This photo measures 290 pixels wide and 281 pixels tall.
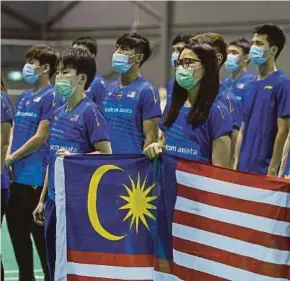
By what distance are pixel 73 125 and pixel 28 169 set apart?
1.23m

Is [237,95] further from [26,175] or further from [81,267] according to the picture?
[81,267]

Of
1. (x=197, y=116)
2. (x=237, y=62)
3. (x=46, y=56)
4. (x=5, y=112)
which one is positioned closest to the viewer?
(x=197, y=116)

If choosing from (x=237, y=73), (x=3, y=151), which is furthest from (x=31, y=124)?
(x=237, y=73)

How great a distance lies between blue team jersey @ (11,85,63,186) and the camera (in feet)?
15.7

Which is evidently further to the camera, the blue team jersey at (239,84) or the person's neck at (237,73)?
the person's neck at (237,73)

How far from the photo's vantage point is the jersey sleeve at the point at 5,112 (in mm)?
4344

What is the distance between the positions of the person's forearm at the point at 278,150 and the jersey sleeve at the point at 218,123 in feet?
3.55

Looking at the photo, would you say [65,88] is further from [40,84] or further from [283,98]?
[283,98]

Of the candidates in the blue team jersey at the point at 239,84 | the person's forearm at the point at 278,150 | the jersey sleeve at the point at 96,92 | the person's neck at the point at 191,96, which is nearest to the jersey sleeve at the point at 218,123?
the person's neck at the point at 191,96

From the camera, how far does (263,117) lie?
15.1 ft

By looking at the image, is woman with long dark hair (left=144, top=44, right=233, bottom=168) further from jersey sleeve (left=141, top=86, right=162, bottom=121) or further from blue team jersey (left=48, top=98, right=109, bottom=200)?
jersey sleeve (left=141, top=86, right=162, bottom=121)

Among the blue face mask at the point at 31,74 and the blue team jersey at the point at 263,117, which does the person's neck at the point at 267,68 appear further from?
the blue face mask at the point at 31,74

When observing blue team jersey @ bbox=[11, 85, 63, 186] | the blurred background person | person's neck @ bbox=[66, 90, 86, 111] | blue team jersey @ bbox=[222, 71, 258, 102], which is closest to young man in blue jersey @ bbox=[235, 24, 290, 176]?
blue team jersey @ bbox=[11, 85, 63, 186]

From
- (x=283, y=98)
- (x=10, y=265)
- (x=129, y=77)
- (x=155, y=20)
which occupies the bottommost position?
(x=10, y=265)
